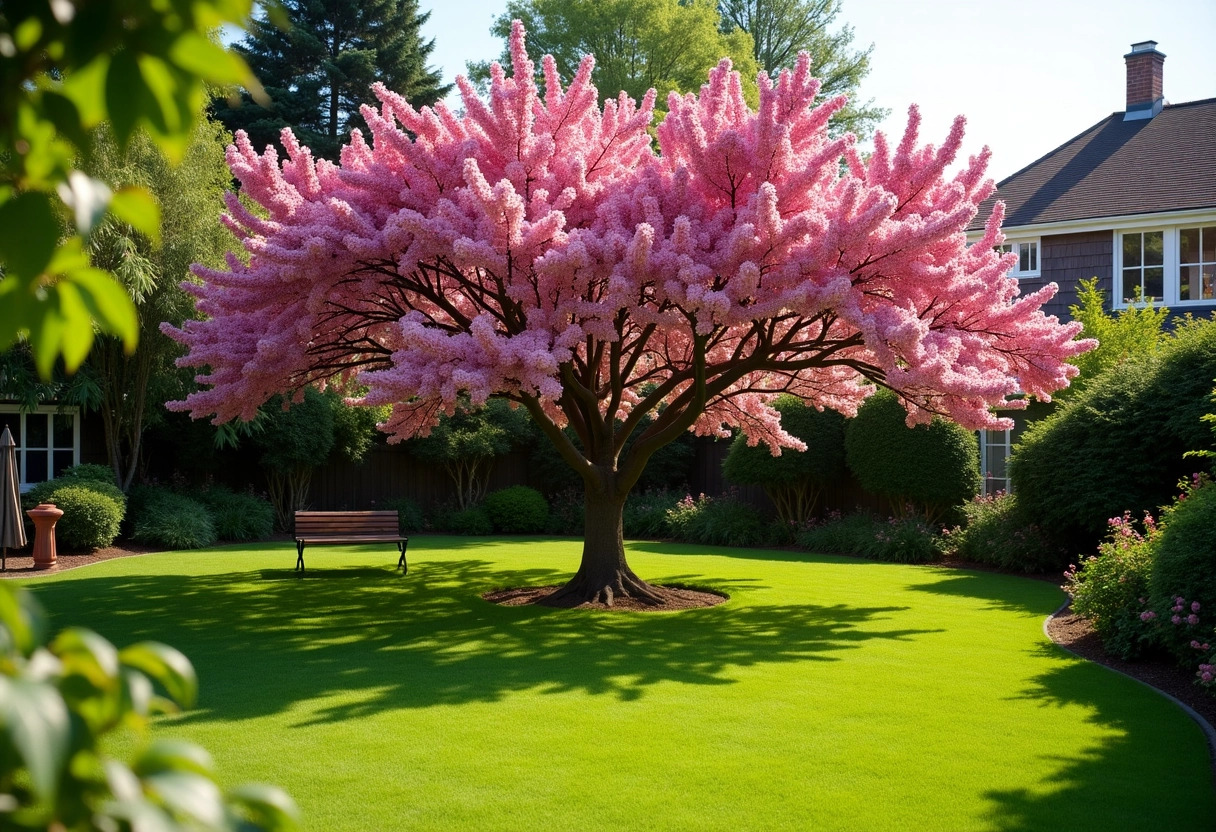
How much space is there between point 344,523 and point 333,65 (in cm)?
2413

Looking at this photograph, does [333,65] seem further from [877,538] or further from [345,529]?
[877,538]

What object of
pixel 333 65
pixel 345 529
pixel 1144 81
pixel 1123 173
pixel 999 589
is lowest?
pixel 999 589

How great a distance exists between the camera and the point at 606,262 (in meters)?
10.2

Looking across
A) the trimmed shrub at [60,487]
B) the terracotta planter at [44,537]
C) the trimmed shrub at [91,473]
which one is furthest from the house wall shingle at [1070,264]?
the terracotta planter at [44,537]

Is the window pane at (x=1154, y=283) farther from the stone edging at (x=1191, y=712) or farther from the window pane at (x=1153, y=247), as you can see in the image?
the stone edging at (x=1191, y=712)

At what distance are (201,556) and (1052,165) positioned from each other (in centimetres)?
2064

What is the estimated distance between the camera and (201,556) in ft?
57.1

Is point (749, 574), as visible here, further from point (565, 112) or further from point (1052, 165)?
point (1052, 165)

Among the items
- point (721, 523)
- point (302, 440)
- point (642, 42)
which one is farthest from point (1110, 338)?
point (642, 42)

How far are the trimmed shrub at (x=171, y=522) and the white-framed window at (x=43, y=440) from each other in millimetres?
1886

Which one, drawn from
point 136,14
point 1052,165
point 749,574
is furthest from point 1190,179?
point 136,14

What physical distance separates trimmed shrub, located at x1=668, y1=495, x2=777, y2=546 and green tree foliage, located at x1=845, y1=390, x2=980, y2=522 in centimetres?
243

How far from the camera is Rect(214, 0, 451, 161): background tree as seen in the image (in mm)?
34719

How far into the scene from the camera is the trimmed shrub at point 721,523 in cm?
2034
